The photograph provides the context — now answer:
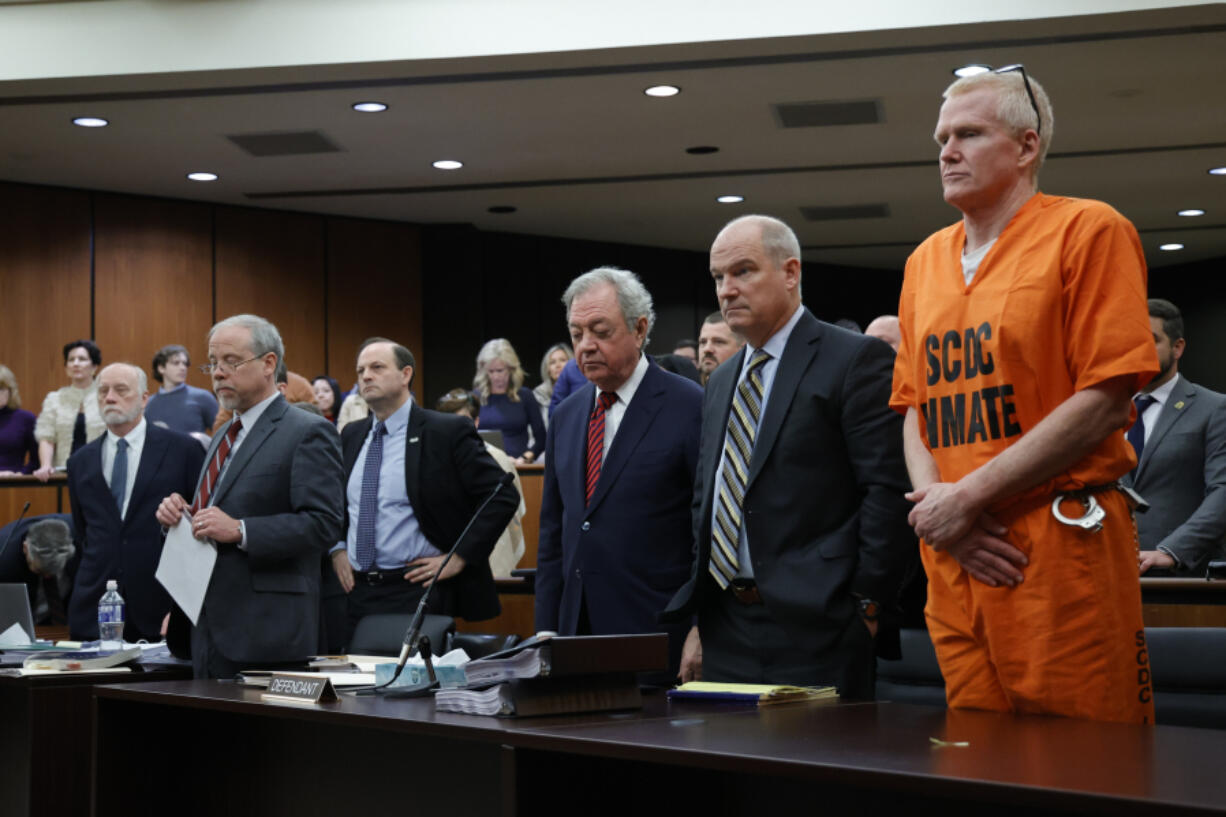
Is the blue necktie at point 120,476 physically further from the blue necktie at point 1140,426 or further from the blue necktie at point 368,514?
the blue necktie at point 1140,426

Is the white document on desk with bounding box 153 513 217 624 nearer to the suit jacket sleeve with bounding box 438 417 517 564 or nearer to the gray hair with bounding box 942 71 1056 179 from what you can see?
the suit jacket sleeve with bounding box 438 417 517 564

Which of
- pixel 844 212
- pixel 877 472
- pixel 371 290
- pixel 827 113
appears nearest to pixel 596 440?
pixel 877 472

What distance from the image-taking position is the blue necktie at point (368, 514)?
14.5 ft

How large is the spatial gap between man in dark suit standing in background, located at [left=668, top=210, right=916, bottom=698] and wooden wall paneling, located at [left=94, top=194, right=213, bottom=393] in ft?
27.0

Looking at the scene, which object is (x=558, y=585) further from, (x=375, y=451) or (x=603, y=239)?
(x=603, y=239)

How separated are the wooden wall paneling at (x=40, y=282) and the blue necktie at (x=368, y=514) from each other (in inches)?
245

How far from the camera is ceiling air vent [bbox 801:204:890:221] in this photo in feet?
36.9

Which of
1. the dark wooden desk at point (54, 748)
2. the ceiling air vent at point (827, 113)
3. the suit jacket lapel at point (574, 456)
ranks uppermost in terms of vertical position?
the ceiling air vent at point (827, 113)

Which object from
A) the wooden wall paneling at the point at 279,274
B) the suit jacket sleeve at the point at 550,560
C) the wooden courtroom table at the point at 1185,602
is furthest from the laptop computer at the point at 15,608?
the wooden wall paneling at the point at 279,274

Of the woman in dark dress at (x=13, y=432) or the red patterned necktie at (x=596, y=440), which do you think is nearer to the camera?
the red patterned necktie at (x=596, y=440)

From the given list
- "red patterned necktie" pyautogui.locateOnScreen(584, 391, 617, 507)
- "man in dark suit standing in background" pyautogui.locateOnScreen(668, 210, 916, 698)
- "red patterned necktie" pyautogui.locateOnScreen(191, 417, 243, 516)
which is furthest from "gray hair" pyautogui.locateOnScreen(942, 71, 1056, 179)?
"red patterned necktie" pyautogui.locateOnScreen(191, 417, 243, 516)

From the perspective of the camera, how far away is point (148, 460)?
5008 mm

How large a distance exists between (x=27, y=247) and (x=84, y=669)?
7836mm

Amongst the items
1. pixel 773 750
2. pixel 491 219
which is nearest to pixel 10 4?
pixel 491 219
